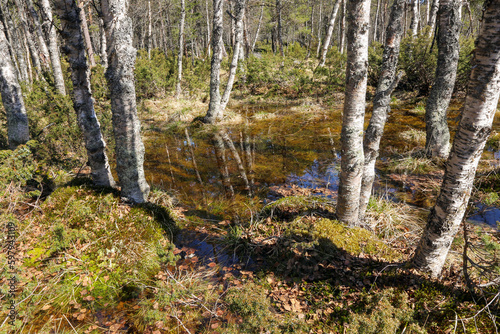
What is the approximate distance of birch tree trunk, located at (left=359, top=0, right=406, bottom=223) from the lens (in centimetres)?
375

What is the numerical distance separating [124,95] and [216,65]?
23.9 feet

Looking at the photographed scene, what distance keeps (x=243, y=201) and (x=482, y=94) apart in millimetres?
4369

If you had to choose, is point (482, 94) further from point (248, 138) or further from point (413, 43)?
point (413, 43)

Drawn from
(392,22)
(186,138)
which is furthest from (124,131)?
(186,138)

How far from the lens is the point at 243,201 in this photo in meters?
5.82

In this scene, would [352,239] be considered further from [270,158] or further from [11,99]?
[11,99]

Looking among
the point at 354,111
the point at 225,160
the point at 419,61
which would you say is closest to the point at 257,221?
the point at 354,111

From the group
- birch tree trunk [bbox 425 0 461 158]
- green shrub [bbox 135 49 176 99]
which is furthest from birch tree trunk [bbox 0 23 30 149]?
birch tree trunk [bbox 425 0 461 158]

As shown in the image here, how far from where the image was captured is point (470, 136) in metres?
2.45

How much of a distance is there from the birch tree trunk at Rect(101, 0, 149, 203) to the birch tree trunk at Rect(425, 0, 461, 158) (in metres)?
6.36

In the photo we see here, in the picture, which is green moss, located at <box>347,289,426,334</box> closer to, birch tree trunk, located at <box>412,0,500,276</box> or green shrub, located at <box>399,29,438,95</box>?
birch tree trunk, located at <box>412,0,500,276</box>

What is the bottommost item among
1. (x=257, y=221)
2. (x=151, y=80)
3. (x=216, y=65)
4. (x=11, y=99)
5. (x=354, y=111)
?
(x=257, y=221)

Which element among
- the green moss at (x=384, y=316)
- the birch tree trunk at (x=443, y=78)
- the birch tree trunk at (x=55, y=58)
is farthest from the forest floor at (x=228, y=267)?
the birch tree trunk at (x=55, y=58)

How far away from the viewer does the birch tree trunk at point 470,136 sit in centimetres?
227
